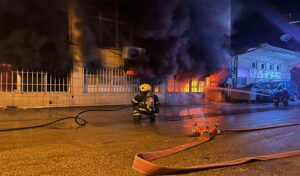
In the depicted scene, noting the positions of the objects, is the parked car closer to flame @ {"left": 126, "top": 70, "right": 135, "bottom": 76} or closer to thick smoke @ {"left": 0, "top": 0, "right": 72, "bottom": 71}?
flame @ {"left": 126, "top": 70, "right": 135, "bottom": 76}

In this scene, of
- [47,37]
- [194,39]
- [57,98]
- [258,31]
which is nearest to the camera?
[47,37]

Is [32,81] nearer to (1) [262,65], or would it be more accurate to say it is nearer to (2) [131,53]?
(2) [131,53]

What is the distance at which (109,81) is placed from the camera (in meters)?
11.7

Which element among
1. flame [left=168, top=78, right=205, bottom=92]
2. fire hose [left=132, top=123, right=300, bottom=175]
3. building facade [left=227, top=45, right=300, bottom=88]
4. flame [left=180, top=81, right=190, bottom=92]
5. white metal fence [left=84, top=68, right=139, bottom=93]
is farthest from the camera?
building facade [left=227, top=45, right=300, bottom=88]

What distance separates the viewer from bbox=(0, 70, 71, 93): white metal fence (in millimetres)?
9070

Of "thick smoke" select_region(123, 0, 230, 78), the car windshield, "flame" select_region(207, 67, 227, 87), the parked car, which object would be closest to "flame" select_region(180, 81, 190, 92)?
"thick smoke" select_region(123, 0, 230, 78)

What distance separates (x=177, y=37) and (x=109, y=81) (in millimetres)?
4097

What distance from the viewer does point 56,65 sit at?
9477mm

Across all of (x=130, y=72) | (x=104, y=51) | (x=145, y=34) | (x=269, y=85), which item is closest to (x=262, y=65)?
(x=269, y=85)

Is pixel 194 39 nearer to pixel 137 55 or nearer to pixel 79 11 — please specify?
pixel 137 55

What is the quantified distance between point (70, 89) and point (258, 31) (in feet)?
57.1

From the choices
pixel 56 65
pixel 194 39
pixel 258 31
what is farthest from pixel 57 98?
pixel 258 31

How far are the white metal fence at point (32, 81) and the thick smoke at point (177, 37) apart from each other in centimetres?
393

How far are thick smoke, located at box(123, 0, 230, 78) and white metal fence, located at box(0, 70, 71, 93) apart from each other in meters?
3.93
